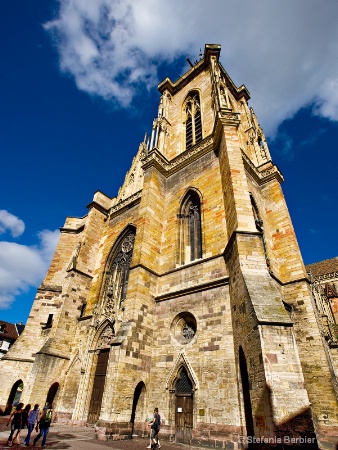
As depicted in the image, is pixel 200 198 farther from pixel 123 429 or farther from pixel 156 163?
pixel 123 429

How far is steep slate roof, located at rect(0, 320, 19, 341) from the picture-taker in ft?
120

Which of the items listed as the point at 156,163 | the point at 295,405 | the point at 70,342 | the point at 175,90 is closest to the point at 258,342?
the point at 295,405

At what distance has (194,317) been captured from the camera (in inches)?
367

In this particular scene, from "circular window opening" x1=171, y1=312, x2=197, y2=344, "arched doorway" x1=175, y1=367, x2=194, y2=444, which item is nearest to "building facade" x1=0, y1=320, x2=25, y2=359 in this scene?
"circular window opening" x1=171, y1=312, x2=197, y2=344

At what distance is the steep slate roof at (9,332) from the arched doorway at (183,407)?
3671 centimetres

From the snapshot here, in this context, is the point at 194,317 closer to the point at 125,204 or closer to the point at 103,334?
the point at 103,334

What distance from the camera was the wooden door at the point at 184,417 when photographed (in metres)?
7.86

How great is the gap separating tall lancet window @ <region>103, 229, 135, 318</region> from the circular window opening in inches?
118

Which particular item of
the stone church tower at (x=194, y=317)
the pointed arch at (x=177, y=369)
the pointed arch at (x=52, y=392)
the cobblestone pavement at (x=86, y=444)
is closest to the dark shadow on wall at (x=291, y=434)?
the stone church tower at (x=194, y=317)

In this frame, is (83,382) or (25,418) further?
(83,382)

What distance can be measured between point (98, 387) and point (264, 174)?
41.7ft

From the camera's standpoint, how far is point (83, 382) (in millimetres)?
11258

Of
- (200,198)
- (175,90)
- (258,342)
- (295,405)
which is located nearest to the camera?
(295,405)

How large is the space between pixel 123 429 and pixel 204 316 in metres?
4.06
